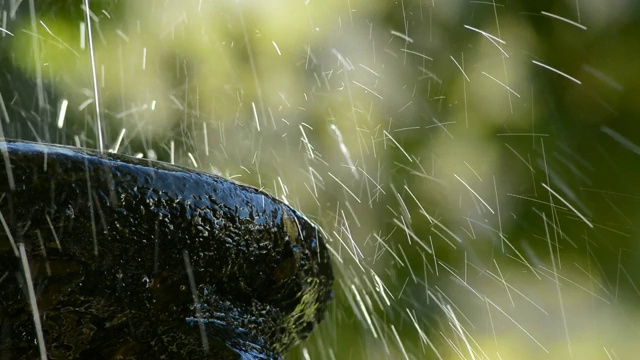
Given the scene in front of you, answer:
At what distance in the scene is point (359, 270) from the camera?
10.9 metres

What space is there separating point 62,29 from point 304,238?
28.3 ft

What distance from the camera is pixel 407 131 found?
1086 cm

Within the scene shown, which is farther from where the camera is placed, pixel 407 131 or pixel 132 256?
pixel 407 131

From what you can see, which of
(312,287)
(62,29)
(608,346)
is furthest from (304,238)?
(62,29)

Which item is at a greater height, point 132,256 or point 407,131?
point 132,256

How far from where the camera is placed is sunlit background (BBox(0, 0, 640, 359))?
9.52 metres

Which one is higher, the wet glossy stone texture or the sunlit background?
the wet glossy stone texture

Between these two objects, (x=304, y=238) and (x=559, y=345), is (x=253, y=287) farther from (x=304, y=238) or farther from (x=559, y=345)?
(x=559, y=345)

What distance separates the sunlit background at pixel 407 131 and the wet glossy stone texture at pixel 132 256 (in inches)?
307

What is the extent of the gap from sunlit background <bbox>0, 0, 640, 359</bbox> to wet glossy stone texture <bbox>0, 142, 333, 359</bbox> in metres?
7.81

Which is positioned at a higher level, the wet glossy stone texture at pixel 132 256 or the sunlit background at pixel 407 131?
the wet glossy stone texture at pixel 132 256

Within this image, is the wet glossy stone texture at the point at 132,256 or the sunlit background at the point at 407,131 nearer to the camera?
the wet glossy stone texture at the point at 132,256

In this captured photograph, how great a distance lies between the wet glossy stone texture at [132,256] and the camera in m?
1.59

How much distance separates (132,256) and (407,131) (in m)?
9.34
